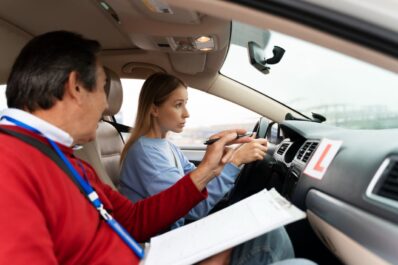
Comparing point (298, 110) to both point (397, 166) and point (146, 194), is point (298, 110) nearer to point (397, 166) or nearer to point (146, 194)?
point (146, 194)

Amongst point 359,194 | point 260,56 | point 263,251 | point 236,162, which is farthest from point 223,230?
point 260,56

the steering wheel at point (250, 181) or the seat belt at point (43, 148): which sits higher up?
the seat belt at point (43, 148)

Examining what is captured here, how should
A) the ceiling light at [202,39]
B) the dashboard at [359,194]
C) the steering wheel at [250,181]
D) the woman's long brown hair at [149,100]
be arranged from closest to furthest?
the dashboard at [359,194] → the ceiling light at [202,39] → the woman's long brown hair at [149,100] → the steering wheel at [250,181]

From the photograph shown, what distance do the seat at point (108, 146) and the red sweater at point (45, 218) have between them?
0.65 meters

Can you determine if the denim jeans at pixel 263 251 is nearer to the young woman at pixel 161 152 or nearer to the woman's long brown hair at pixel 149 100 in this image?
the young woman at pixel 161 152

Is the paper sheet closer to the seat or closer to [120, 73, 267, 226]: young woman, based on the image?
[120, 73, 267, 226]: young woman

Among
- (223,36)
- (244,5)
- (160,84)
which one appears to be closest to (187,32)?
(223,36)

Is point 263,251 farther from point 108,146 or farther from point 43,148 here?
point 108,146

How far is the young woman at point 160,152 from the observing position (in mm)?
1562

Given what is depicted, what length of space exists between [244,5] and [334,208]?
0.69 metres

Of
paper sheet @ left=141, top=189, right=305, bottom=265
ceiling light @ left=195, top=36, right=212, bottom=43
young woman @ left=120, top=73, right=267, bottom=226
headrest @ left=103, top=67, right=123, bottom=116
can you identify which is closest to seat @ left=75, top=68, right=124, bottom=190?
headrest @ left=103, top=67, right=123, bottom=116

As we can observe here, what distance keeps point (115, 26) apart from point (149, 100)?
34 cm

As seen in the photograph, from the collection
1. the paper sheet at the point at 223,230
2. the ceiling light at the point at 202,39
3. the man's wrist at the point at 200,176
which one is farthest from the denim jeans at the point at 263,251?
the ceiling light at the point at 202,39

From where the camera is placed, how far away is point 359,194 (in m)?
0.98
